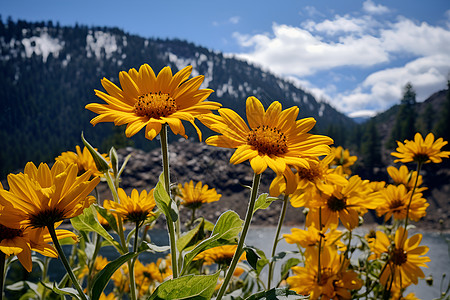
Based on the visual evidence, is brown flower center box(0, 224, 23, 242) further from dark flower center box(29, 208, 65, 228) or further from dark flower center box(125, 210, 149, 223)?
dark flower center box(125, 210, 149, 223)

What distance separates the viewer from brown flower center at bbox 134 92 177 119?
794mm

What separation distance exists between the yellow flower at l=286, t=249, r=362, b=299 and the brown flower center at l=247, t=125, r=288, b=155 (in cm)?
71

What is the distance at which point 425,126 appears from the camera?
190ft

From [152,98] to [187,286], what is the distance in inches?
18.3

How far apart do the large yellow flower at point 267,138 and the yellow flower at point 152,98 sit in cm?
6

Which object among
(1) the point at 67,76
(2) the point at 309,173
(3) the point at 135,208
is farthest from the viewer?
(1) the point at 67,76

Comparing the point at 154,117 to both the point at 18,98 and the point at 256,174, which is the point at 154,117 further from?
the point at 18,98

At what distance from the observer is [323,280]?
4.36ft

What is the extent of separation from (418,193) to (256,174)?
142 centimetres

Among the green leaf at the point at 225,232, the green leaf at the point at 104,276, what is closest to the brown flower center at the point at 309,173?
the green leaf at the point at 225,232

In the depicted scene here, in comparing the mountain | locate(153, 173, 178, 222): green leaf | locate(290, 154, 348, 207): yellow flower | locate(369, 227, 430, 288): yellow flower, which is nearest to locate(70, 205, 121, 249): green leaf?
locate(153, 173, 178, 222): green leaf

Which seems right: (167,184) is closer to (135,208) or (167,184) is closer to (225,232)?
(225,232)

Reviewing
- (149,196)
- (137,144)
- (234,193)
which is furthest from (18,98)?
(149,196)

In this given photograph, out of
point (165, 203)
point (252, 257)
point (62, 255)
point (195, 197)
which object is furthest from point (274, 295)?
point (195, 197)
